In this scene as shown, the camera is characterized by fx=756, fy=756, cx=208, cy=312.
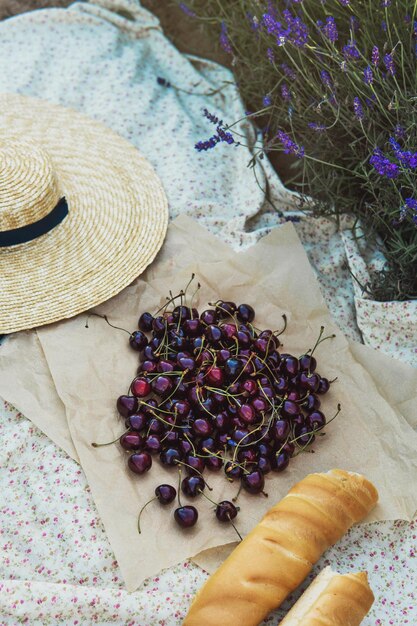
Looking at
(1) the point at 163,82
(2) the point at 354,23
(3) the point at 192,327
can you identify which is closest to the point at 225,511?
(3) the point at 192,327

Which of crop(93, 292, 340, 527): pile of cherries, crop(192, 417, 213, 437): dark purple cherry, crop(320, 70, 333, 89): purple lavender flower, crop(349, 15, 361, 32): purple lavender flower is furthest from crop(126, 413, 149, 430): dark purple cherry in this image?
crop(349, 15, 361, 32): purple lavender flower

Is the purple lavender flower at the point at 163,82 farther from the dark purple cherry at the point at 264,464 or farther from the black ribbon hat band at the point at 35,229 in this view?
the dark purple cherry at the point at 264,464

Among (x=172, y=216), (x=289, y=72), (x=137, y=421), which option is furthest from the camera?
(x=172, y=216)

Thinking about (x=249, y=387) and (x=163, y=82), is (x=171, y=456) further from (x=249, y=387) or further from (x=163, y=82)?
(x=163, y=82)

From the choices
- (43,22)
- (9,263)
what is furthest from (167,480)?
(43,22)

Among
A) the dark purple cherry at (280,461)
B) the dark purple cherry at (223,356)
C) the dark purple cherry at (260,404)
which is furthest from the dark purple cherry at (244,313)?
the dark purple cherry at (280,461)

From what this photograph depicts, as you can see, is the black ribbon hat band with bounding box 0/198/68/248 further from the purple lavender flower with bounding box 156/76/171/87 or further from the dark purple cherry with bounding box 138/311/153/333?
the purple lavender flower with bounding box 156/76/171/87

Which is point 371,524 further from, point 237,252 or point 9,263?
point 9,263
